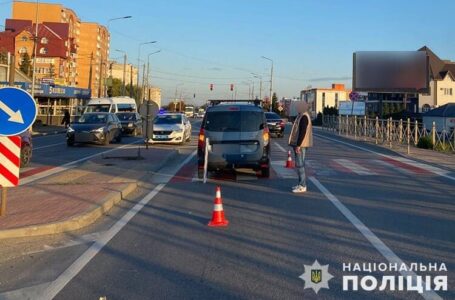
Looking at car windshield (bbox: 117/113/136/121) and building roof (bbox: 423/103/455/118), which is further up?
building roof (bbox: 423/103/455/118)

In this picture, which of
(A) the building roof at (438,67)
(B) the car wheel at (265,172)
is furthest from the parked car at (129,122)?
(A) the building roof at (438,67)

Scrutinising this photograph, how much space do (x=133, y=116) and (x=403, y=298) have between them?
114 ft

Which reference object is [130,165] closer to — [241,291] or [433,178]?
[433,178]

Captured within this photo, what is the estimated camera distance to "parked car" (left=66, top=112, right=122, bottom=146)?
26797 millimetres

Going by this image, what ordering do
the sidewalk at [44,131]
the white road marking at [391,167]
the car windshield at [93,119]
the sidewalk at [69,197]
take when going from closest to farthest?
the sidewalk at [69,197]
the white road marking at [391,167]
the car windshield at [93,119]
the sidewalk at [44,131]

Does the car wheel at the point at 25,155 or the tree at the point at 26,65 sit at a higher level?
the tree at the point at 26,65

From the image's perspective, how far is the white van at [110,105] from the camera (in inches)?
1513

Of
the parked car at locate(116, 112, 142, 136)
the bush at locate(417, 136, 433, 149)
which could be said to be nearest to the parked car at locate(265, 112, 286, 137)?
the parked car at locate(116, 112, 142, 136)

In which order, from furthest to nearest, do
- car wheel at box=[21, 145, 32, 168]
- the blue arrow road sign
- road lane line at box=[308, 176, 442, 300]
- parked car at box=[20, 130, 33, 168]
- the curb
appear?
car wheel at box=[21, 145, 32, 168] → parked car at box=[20, 130, 33, 168] → the blue arrow road sign → the curb → road lane line at box=[308, 176, 442, 300]

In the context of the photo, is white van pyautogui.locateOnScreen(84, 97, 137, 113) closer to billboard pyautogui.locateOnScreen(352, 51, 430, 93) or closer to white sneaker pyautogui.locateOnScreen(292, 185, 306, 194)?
billboard pyautogui.locateOnScreen(352, 51, 430, 93)

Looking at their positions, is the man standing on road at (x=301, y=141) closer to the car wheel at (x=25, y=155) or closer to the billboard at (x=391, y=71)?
the car wheel at (x=25, y=155)

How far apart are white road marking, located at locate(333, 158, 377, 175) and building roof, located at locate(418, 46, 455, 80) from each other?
3632 inches

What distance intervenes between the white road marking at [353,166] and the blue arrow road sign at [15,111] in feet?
31.8

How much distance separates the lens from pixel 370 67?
179ft
